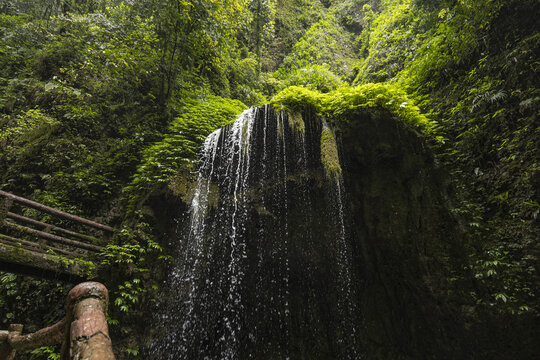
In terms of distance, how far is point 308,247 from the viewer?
5691 mm

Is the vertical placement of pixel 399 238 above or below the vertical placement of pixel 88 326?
above

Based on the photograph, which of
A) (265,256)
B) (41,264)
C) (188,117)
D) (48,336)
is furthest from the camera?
(188,117)

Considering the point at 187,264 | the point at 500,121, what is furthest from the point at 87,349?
the point at 500,121

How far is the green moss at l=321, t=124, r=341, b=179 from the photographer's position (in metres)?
5.75

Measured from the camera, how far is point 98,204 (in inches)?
269

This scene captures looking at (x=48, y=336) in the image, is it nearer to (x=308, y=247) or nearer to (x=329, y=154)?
(x=308, y=247)

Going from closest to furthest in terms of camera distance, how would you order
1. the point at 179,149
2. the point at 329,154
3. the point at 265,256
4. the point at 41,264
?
1. the point at 41,264
2. the point at 265,256
3. the point at 329,154
4. the point at 179,149

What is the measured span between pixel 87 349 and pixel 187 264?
15.7ft

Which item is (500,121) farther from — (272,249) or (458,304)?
(272,249)

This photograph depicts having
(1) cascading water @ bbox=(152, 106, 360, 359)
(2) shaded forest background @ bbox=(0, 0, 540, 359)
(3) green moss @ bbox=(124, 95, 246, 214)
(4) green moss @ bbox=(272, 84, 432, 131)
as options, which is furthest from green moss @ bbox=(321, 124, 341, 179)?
(3) green moss @ bbox=(124, 95, 246, 214)

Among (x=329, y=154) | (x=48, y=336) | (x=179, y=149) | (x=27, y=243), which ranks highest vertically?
(x=179, y=149)

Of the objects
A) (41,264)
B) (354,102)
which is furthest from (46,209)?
(354,102)

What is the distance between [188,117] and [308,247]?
17.2ft

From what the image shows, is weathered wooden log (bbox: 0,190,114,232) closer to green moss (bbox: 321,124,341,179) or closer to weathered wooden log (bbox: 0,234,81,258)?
weathered wooden log (bbox: 0,234,81,258)
